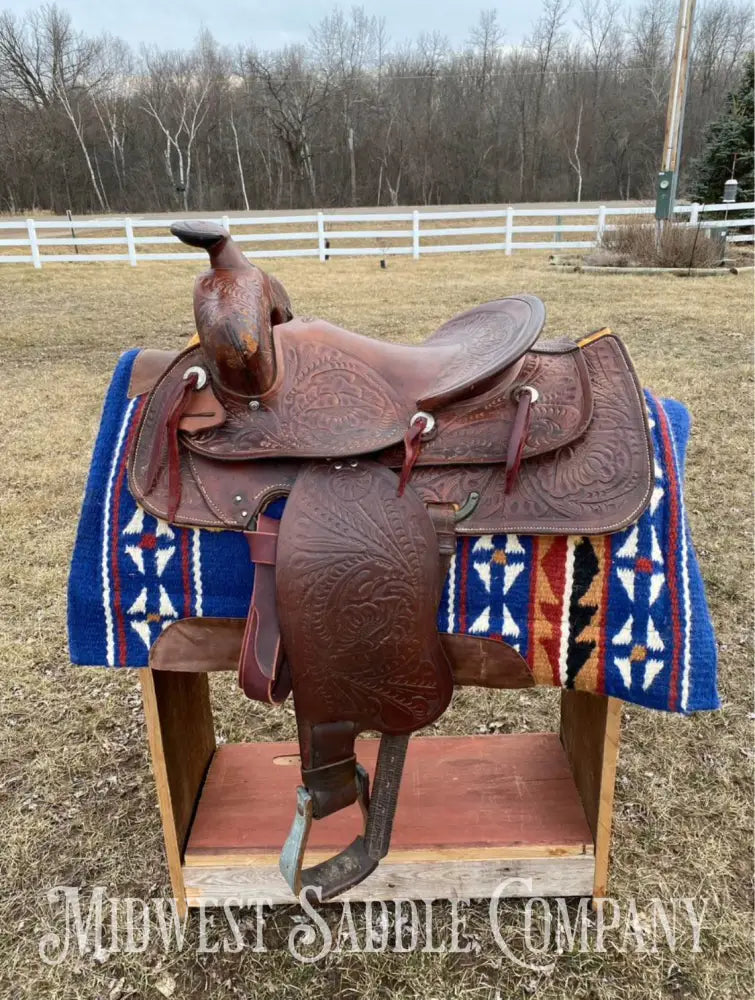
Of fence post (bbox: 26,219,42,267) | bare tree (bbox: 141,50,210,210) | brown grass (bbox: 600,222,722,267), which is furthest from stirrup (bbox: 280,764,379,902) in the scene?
bare tree (bbox: 141,50,210,210)

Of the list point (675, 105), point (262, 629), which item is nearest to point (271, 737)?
point (262, 629)

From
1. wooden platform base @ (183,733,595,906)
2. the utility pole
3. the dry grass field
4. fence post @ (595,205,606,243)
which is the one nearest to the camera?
the dry grass field

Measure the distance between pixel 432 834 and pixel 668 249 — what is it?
30.0ft

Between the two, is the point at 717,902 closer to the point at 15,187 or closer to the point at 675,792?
the point at 675,792

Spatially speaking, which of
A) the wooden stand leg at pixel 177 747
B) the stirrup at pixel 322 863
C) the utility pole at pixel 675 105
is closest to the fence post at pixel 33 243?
the utility pole at pixel 675 105

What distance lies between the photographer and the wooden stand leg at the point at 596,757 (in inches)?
53.2

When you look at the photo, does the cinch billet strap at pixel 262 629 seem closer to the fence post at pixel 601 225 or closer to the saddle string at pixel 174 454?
the saddle string at pixel 174 454

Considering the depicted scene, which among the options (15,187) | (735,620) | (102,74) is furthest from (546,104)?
(735,620)

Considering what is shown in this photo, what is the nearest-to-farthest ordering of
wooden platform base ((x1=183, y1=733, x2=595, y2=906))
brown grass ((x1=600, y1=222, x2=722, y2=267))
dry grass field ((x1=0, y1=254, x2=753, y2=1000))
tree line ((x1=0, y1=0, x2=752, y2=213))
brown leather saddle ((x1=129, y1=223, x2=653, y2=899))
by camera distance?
brown leather saddle ((x1=129, y1=223, x2=653, y2=899)) < dry grass field ((x1=0, y1=254, x2=753, y2=1000)) < wooden platform base ((x1=183, y1=733, x2=595, y2=906)) < brown grass ((x1=600, y1=222, x2=722, y2=267)) < tree line ((x1=0, y1=0, x2=752, y2=213))

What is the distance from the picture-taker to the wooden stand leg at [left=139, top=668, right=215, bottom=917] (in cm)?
136

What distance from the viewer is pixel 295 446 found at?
1.09 meters

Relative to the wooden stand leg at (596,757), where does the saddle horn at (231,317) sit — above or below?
above

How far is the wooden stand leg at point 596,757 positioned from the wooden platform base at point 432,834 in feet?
0.10

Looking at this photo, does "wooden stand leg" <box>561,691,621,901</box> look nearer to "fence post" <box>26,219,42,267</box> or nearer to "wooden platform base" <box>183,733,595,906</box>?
"wooden platform base" <box>183,733,595,906</box>
